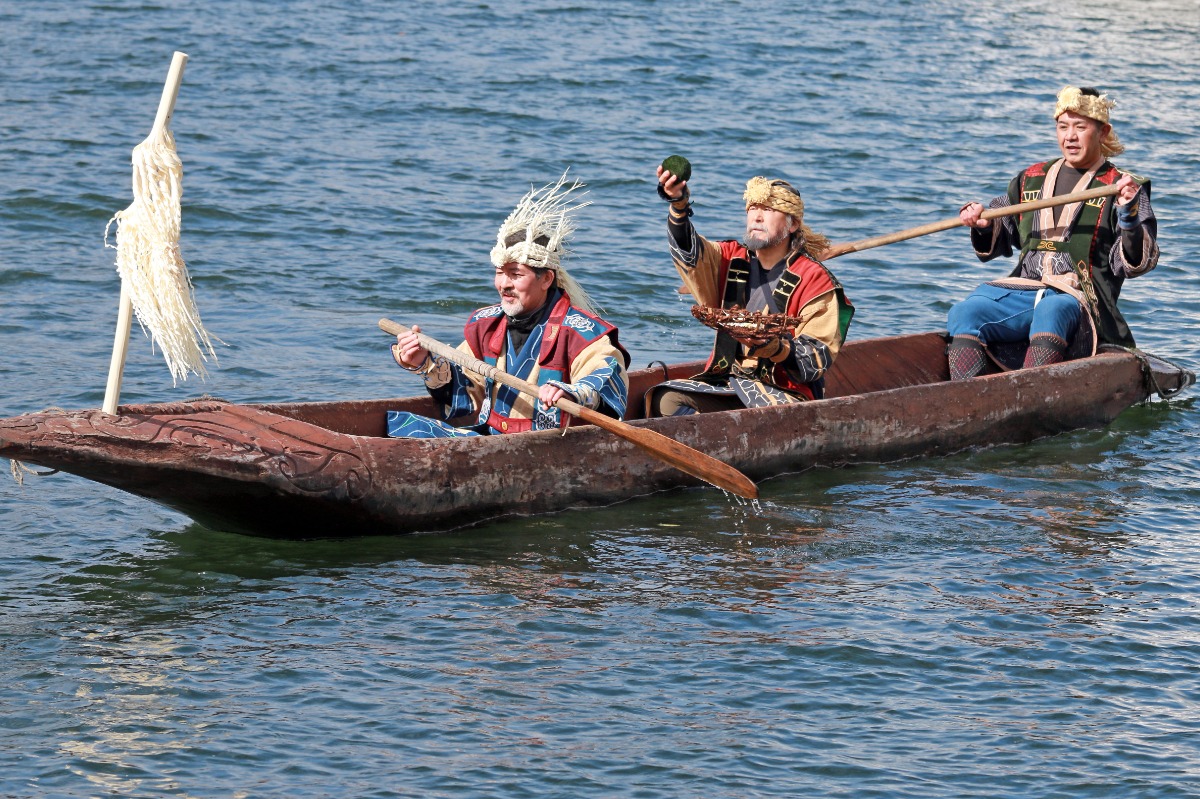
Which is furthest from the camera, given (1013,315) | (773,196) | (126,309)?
(1013,315)

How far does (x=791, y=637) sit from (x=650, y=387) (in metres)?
2.54

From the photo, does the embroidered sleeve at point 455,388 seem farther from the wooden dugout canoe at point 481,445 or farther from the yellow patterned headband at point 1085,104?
the yellow patterned headband at point 1085,104

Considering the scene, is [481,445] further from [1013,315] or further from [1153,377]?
[1153,377]

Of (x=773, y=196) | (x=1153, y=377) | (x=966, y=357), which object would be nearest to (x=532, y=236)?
(x=773, y=196)

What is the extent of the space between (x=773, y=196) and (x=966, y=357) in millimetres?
2421

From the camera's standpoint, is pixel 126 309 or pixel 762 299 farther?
pixel 762 299

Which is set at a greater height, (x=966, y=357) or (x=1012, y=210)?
(x=1012, y=210)

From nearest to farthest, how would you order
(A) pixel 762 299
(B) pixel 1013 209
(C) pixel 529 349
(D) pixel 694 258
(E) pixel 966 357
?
(C) pixel 529 349 → (D) pixel 694 258 → (A) pixel 762 299 → (B) pixel 1013 209 → (E) pixel 966 357

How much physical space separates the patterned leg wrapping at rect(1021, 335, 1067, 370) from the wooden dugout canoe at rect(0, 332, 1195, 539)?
18cm

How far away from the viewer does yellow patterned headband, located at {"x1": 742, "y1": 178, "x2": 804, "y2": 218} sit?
8.91 m

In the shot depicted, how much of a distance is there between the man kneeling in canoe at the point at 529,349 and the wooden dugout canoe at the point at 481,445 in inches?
9.4

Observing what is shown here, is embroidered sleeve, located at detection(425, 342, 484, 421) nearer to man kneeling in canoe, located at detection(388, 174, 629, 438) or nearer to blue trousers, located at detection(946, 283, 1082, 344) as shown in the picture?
man kneeling in canoe, located at detection(388, 174, 629, 438)

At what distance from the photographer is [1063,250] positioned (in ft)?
34.5

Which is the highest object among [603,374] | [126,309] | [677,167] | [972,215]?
[677,167]
